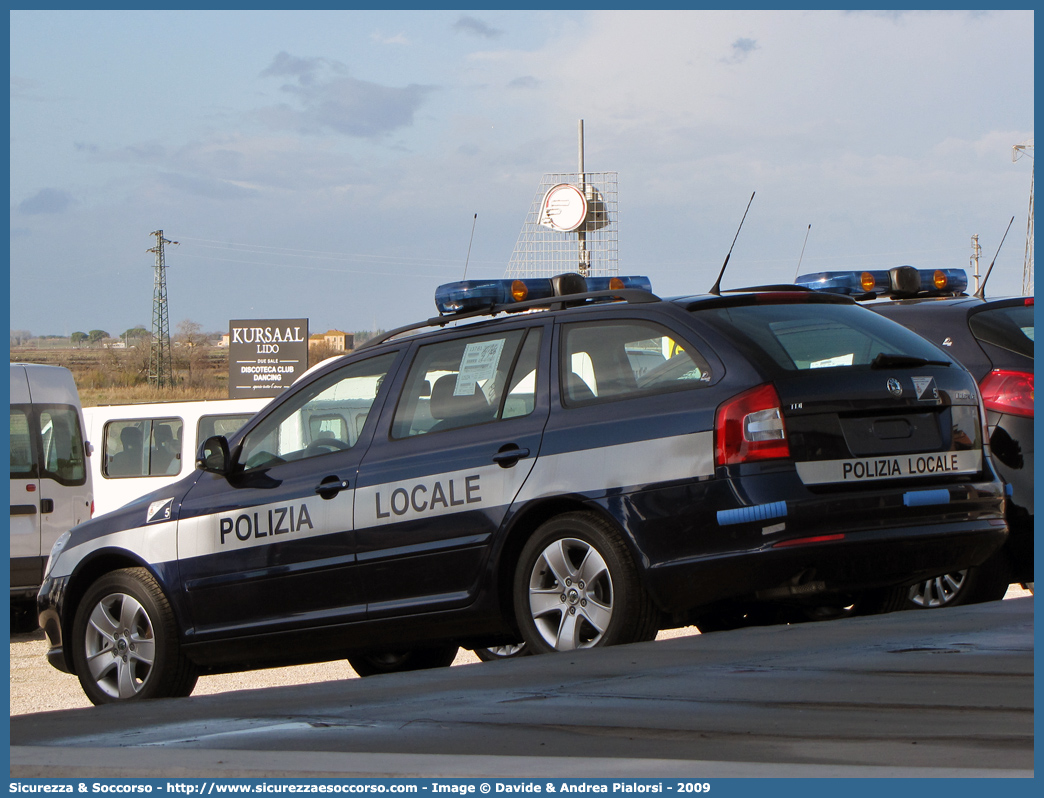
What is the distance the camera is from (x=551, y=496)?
5621 mm

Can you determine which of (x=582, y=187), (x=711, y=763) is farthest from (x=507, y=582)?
(x=582, y=187)

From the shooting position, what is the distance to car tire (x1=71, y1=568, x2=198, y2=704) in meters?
6.66

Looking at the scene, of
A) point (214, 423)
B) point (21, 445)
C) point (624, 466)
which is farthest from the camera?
point (214, 423)

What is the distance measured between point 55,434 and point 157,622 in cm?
738

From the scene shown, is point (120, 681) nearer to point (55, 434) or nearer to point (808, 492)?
point (808, 492)

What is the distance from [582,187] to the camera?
3800cm

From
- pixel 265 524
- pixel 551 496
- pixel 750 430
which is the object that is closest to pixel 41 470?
pixel 265 524

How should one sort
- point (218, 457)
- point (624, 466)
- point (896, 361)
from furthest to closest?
point (218, 457) < point (896, 361) < point (624, 466)

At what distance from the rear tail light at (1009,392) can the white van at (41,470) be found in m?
9.13

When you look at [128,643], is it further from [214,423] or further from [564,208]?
[564,208]

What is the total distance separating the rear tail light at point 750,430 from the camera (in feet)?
17.3

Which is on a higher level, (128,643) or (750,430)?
(750,430)

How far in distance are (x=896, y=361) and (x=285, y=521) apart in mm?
2876

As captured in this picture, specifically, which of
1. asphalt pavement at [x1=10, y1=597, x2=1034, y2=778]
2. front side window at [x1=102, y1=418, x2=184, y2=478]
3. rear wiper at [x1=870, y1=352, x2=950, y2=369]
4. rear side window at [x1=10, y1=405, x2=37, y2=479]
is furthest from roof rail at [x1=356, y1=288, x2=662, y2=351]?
front side window at [x1=102, y1=418, x2=184, y2=478]
